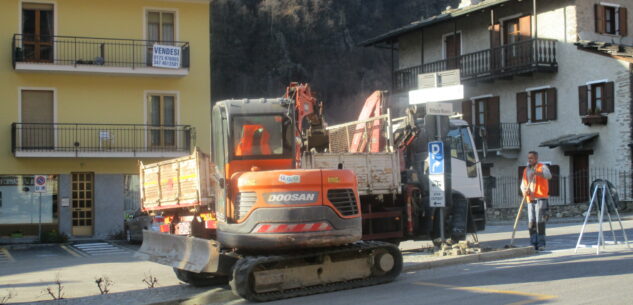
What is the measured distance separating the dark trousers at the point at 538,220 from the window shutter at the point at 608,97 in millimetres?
16061

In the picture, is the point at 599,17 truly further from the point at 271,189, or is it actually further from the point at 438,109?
the point at 271,189

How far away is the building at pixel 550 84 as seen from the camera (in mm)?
28641

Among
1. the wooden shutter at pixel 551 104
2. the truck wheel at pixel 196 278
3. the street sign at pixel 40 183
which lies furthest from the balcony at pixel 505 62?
the truck wheel at pixel 196 278

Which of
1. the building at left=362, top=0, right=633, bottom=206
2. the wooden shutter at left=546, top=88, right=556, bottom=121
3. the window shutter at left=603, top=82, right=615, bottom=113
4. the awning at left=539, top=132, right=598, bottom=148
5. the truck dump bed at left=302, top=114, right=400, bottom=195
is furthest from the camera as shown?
the wooden shutter at left=546, top=88, right=556, bottom=121

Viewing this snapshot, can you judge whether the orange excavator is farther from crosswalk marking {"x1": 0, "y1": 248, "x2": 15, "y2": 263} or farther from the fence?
the fence

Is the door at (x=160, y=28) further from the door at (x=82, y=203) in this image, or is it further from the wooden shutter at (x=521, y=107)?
the wooden shutter at (x=521, y=107)

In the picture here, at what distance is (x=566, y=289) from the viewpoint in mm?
9578

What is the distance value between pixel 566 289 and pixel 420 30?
29.7 meters

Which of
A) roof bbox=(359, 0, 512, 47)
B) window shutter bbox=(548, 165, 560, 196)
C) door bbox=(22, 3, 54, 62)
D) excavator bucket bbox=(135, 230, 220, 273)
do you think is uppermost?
roof bbox=(359, 0, 512, 47)

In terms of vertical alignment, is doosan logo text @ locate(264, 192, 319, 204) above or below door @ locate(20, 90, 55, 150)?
below

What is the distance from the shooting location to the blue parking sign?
13.9m

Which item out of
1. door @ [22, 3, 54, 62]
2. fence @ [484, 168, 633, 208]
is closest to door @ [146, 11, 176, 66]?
door @ [22, 3, 54, 62]

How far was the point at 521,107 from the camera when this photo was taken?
107 feet

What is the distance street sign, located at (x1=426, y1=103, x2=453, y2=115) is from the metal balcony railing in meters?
15.3
